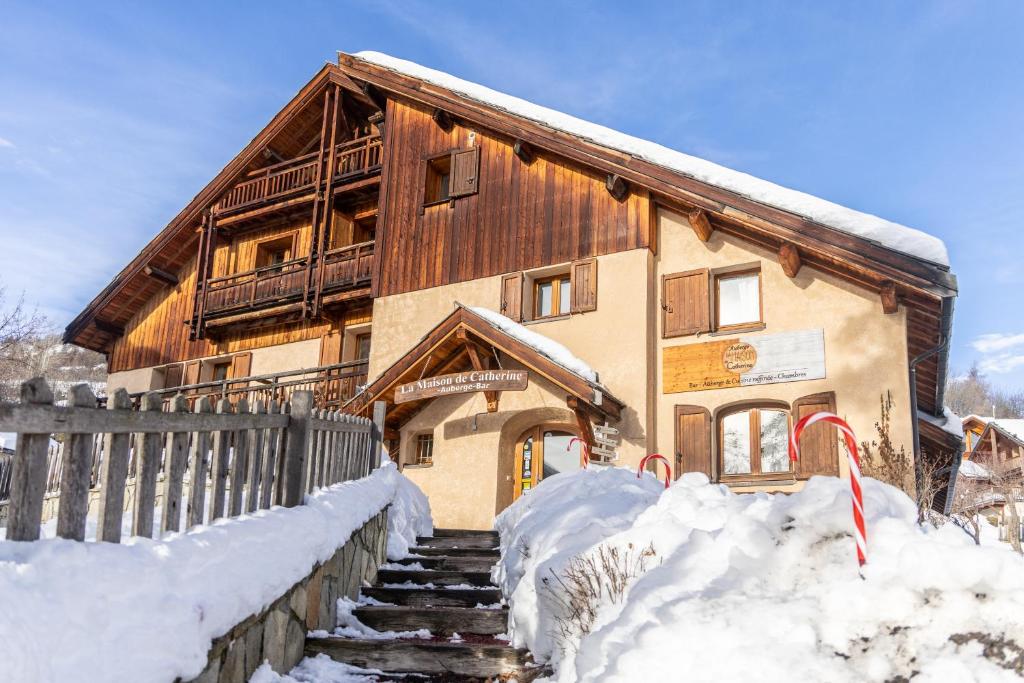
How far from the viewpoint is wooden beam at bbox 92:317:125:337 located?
22031 millimetres

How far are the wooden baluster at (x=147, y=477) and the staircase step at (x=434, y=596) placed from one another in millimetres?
3924

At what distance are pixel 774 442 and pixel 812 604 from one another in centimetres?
899

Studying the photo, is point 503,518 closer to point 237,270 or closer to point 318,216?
point 318,216

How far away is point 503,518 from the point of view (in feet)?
30.5

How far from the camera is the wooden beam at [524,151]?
14.7 m

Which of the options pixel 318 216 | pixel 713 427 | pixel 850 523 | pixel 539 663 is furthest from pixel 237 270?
pixel 850 523

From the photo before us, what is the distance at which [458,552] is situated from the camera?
8.71 metres

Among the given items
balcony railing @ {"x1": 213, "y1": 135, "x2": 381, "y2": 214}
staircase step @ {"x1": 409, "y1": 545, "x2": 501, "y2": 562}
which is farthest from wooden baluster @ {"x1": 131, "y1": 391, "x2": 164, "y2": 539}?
balcony railing @ {"x1": 213, "y1": 135, "x2": 381, "y2": 214}

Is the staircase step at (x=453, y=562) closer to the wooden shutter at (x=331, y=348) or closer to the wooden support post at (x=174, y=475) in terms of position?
the wooden support post at (x=174, y=475)

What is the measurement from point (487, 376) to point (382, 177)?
6632 millimetres

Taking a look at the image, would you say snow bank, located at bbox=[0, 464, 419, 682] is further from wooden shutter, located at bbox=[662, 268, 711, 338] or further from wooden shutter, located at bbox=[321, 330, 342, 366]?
wooden shutter, located at bbox=[321, 330, 342, 366]

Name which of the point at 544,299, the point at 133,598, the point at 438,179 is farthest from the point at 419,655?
the point at 438,179

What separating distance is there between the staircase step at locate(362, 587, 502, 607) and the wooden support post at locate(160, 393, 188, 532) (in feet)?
12.0

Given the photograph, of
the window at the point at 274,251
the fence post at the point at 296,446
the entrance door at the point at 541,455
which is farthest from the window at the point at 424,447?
the fence post at the point at 296,446
